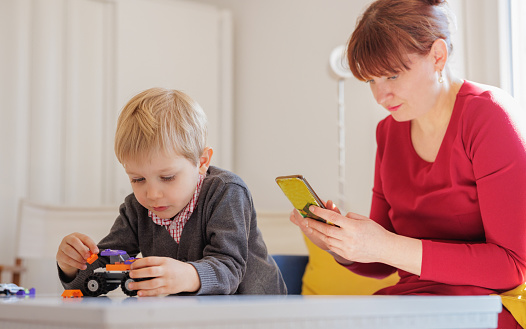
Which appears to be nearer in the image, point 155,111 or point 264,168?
point 155,111

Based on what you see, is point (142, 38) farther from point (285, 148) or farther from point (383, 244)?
point (383, 244)

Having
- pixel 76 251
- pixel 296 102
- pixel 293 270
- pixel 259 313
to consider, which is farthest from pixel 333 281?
pixel 259 313

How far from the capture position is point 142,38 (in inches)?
130

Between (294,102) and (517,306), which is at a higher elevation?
(294,102)

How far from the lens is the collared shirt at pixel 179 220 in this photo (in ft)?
4.13

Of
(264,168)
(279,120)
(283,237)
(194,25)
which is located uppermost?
(194,25)

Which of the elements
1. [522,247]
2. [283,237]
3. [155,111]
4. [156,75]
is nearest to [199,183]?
[155,111]

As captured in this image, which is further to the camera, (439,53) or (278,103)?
(278,103)

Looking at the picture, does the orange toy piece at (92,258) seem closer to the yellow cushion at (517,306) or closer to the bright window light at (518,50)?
→ the yellow cushion at (517,306)

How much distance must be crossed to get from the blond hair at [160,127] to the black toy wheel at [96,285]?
0.81 feet

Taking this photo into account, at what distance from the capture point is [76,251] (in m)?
1.15

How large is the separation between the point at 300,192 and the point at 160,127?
1.05 feet

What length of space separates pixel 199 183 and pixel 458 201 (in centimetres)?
53

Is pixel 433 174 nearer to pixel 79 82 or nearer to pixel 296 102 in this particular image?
pixel 296 102
